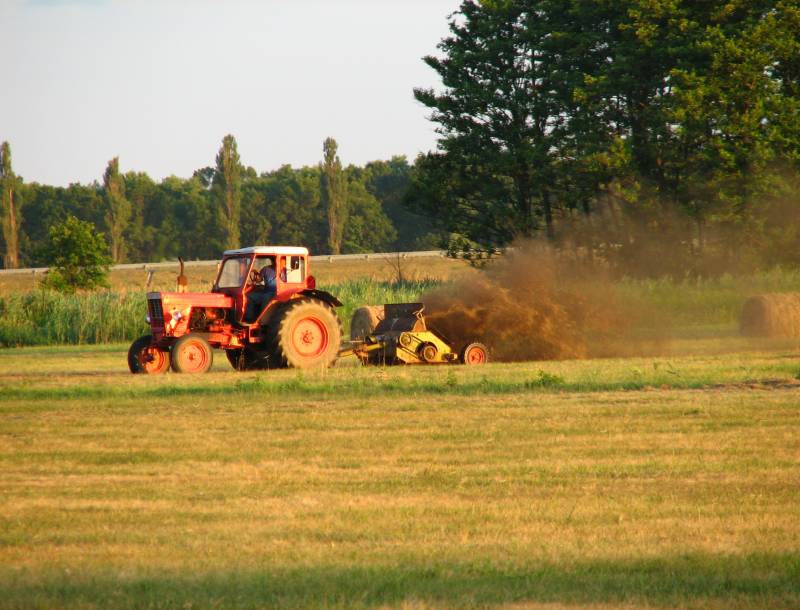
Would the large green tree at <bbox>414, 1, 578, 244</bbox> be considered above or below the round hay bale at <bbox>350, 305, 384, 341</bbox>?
above

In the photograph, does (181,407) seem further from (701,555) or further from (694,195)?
(694,195)

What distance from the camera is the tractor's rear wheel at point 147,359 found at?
19703mm

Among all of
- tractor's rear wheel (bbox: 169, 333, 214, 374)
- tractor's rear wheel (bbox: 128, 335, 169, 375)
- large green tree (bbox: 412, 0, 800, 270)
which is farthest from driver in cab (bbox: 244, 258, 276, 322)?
large green tree (bbox: 412, 0, 800, 270)

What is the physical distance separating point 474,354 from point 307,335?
335 cm

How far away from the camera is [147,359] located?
65.1ft

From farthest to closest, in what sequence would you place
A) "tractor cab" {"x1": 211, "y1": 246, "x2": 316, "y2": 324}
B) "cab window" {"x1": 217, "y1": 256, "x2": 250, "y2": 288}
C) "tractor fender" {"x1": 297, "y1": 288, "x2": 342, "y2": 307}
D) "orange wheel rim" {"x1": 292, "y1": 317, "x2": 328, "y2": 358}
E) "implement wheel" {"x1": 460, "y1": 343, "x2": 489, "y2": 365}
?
"implement wheel" {"x1": 460, "y1": 343, "x2": 489, "y2": 365}, "tractor fender" {"x1": 297, "y1": 288, "x2": 342, "y2": 307}, "cab window" {"x1": 217, "y1": 256, "x2": 250, "y2": 288}, "tractor cab" {"x1": 211, "y1": 246, "x2": 316, "y2": 324}, "orange wheel rim" {"x1": 292, "y1": 317, "x2": 328, "y2": 358}

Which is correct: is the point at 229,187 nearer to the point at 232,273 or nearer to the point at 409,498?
the point at 232,273

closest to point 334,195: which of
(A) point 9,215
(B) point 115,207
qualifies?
(B) point 115,207

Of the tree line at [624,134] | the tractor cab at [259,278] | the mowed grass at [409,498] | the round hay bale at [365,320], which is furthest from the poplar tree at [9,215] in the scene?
the mowed grass at [409,498]

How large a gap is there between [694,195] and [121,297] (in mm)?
19956

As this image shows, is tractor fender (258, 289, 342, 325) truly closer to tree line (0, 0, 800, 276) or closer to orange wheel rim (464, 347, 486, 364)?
orange wheel rim (464, 347, 486, 364)

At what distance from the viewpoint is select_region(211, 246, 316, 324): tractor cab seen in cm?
2023

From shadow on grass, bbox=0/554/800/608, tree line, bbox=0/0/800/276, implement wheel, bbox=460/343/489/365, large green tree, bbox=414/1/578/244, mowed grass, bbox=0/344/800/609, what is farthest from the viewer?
large green tree, bbox=414/1/578/244

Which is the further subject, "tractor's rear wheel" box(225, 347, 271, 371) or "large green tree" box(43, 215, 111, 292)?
"large green tree" box(43, 215, 111, 292)
